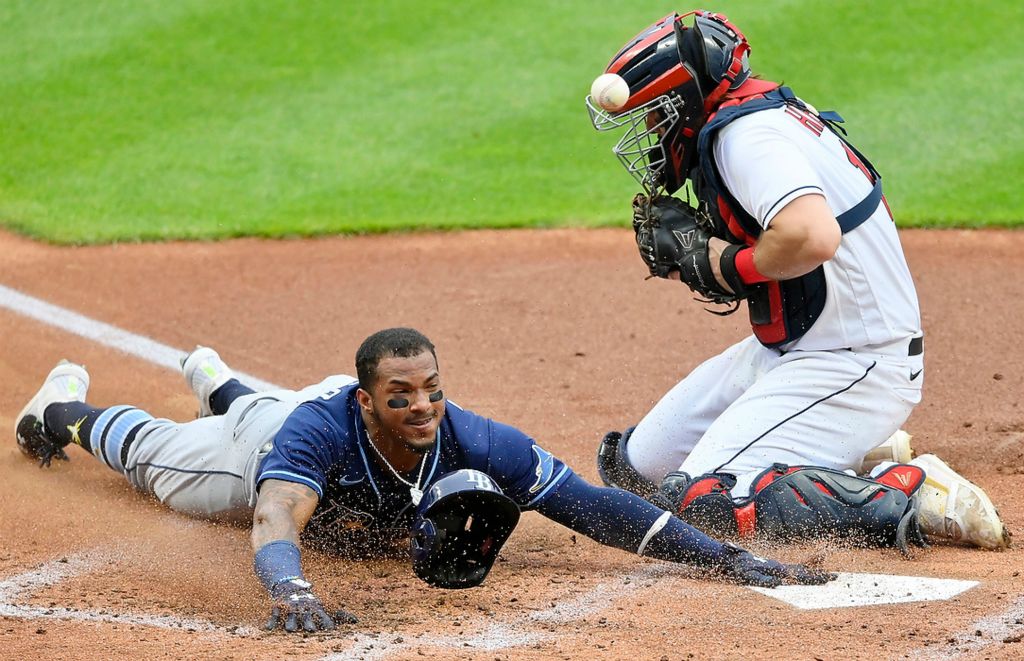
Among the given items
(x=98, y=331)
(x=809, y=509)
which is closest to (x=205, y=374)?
(x=98, y=331)

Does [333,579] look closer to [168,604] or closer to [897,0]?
[168,604]

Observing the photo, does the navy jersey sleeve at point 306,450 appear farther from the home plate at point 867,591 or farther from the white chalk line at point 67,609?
the home plate at point 867,591

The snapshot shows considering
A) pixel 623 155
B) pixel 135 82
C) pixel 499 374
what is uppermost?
pixel 135 82

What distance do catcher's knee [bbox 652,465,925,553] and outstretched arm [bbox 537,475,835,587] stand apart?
33 centimetres

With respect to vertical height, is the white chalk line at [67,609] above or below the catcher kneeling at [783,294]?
below

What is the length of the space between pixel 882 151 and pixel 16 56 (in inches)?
256

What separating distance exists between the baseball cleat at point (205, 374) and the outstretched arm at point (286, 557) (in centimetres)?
168

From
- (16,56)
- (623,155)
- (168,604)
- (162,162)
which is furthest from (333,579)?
(16,56)

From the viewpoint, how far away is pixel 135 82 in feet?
33.3

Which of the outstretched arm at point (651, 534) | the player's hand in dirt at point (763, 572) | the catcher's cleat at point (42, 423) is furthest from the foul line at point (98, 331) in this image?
the player's hand in dirt at point (763, 572)

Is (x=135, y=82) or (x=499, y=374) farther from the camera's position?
(x=135, y=82)

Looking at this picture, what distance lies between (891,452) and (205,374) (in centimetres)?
274

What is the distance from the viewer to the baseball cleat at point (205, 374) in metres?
5.56

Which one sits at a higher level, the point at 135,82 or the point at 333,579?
the point at 135,82
